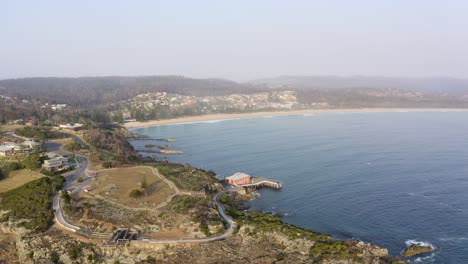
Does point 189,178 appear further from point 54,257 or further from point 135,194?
point 54,257

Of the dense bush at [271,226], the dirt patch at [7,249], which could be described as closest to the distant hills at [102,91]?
the dirt patch at [7,249]

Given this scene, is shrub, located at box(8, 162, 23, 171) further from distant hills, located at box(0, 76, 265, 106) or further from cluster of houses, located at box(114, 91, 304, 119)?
distant hills, located at box(0, 76, 265, 106)

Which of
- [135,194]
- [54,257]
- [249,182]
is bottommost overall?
[54,257]

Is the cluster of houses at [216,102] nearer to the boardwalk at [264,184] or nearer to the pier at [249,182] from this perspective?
the pier at [249,182]

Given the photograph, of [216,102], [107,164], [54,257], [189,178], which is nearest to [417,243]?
[189,178]

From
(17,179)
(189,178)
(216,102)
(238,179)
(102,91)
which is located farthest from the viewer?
(102,91)

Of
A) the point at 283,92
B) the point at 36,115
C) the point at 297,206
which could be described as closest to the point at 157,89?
the point at 283,92
